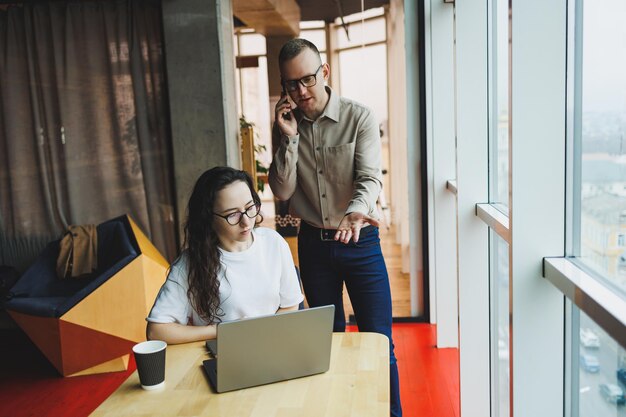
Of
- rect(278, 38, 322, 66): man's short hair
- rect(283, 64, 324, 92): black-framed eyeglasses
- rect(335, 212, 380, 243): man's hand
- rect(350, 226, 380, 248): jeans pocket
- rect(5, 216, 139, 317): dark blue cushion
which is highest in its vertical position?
rect(278, 38, 322, 66): man's short hair

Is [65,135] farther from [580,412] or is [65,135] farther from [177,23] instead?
[580,412]

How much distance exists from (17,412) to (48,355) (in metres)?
0.49

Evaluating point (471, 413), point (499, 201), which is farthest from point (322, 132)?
point (471, 413)

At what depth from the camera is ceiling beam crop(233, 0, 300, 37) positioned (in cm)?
476

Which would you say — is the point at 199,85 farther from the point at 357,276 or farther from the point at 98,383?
the point at 357,276

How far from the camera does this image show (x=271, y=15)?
4953mm

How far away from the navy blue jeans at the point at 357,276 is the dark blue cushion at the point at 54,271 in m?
1.75

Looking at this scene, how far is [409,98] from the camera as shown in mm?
4633

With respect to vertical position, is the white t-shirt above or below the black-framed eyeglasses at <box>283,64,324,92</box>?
below

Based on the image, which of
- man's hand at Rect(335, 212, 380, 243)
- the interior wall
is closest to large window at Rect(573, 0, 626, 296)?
man's hand at Rect(335, 212, 380, 243)

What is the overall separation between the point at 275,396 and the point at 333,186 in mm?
1277

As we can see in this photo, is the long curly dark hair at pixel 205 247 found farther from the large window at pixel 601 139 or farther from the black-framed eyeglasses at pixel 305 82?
the large window at pixel 601 139

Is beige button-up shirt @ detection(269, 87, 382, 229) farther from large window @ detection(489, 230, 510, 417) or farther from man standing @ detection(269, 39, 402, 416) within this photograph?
large window @ detection(489, 230, 510, 417)

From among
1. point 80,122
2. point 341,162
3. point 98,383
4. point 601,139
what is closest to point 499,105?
point 341,162
